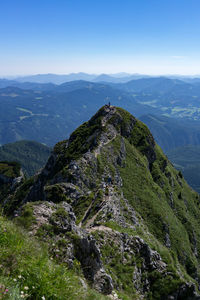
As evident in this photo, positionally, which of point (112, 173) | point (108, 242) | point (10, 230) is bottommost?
point (112, 173)

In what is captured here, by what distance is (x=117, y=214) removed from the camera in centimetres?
4109

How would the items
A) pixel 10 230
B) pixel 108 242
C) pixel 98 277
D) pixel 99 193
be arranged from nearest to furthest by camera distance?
pixel 10 230, pixel 98 277, pixel 108 242, pixel 99 193

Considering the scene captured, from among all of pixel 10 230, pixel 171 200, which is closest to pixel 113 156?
pixel 171 200

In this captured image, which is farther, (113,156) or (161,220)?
(113,156)

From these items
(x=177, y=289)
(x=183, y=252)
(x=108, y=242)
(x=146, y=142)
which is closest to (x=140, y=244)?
(x=108, y=242)

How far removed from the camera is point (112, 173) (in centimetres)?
6744

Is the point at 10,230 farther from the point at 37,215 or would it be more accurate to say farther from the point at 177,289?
the point at 177,289

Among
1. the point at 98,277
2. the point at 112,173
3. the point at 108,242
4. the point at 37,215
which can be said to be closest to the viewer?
the point at 98,277

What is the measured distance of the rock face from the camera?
1931 centimetres

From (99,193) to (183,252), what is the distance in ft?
116

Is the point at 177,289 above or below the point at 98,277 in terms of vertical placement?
below

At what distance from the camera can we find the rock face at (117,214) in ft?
63.4

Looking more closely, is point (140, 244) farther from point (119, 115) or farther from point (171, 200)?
point (119, 115)

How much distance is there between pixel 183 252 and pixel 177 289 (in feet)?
161
